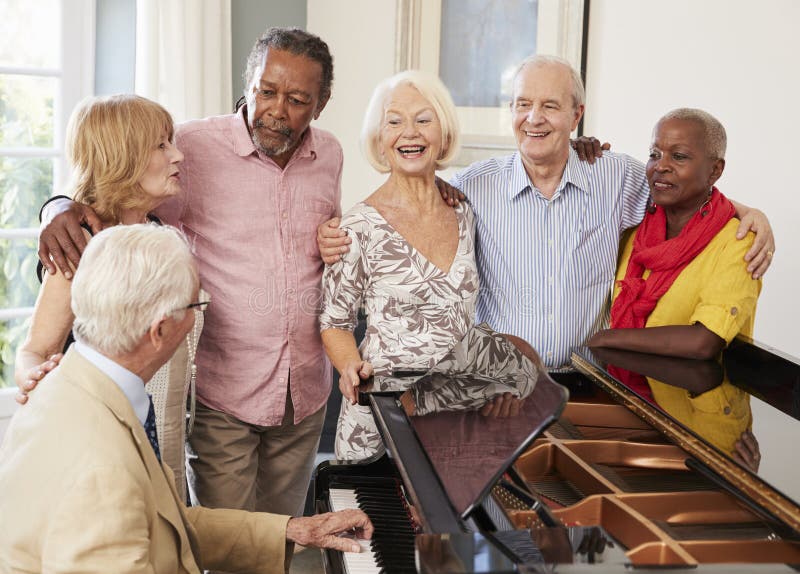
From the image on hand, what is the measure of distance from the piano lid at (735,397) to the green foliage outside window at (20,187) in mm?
2851

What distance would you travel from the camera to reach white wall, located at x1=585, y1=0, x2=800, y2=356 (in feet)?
13.1

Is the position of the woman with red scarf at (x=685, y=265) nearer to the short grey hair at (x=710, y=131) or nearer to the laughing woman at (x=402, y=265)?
the short grey hair at (x=710, y=131)

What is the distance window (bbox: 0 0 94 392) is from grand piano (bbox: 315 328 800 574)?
2768 millimetres

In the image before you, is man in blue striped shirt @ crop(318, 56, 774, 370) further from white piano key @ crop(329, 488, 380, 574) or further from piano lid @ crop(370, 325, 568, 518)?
white piano key @ crop(329, 488, 380, 574)

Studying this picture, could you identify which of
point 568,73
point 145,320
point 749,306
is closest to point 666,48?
point 568,73

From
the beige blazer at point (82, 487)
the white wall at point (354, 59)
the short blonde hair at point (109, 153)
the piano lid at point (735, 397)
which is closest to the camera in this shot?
the beige blazer at point (82, 487)

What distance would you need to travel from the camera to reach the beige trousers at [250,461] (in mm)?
2590

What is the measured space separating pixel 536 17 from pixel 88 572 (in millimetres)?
4136

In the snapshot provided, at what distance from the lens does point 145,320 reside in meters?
1.66

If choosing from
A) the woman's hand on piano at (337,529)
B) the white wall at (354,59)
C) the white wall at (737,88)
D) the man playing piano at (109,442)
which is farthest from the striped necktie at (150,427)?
the white wall at (354,59)

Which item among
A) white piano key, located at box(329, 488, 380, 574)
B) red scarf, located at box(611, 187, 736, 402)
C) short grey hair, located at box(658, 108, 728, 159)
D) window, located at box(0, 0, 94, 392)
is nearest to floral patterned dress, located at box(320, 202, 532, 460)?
white piano key, located at box(329, 488, 380, 574)

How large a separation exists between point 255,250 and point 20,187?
2228 millimetres

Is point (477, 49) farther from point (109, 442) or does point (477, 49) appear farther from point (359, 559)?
point (109, 442)

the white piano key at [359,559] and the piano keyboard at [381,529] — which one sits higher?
the piano keyboard at [381,529]
